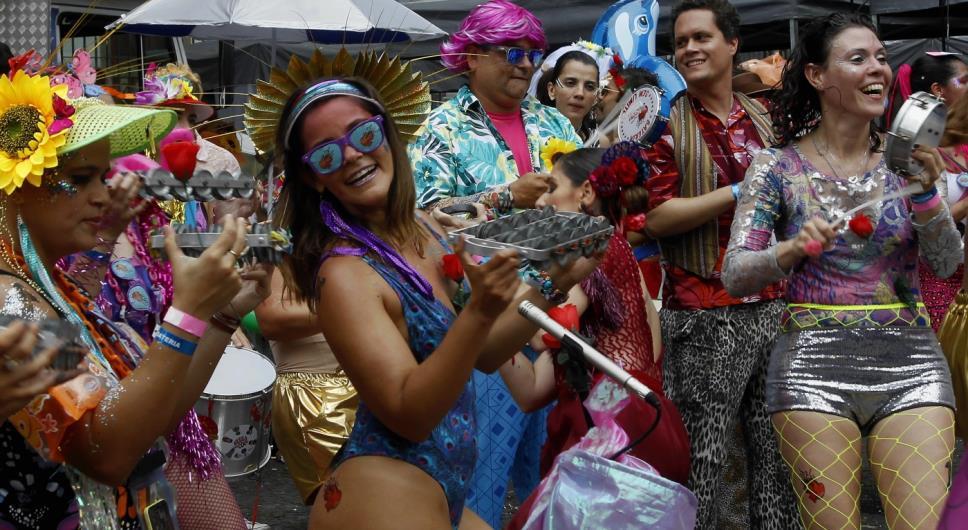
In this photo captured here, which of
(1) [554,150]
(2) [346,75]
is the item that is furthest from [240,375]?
(2) [346,75]

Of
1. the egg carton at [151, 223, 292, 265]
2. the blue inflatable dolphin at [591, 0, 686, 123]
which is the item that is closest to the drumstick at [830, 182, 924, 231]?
the egg carton at [151, 223, 292, 265]

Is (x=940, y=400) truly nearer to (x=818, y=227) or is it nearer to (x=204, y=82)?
(x=818, y=227)

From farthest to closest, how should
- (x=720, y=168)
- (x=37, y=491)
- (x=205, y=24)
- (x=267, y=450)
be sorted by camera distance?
(x=205, y=24) < (x=267, y=450) < (x=720, y=168) < (x=37, y=491)

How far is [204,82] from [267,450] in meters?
7.10

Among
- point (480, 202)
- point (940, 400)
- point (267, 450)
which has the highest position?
point (480, 202)

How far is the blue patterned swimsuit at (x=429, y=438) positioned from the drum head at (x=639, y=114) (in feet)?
6.78

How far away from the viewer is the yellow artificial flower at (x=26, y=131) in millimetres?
2605

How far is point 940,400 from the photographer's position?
3863mm

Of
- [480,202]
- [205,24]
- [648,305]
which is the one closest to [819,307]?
[648,305]

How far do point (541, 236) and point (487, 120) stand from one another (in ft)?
8.41

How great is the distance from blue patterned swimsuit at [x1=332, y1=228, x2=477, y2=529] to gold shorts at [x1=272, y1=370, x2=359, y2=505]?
1.69 meters

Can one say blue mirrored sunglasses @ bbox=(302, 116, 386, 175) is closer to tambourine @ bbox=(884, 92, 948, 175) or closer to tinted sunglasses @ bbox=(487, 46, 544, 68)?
tambourine @ bbox=(884, 92, 948, 175)

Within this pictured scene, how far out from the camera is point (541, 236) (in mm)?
2760

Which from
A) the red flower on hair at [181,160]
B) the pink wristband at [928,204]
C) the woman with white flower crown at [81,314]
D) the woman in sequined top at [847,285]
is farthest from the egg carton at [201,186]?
the pink wristband at [928,204]
